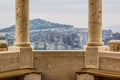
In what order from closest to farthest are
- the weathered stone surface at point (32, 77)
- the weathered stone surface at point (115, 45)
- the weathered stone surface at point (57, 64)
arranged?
the weathered stone surface at point (32, 77) → the weathered stone surface at point (115, 45) → the weathered stone surface at point (57, 64)

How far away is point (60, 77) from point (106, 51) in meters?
2.81

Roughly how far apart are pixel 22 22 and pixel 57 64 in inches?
113

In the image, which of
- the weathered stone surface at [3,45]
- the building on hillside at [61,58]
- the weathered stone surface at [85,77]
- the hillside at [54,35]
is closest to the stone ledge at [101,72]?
the building on hillside at [61,58]

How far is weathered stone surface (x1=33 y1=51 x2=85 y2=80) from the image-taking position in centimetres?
2045

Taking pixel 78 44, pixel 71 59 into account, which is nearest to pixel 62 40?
pixel 78 44

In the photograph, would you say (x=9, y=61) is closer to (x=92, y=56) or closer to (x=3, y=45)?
(x=3, y=45)

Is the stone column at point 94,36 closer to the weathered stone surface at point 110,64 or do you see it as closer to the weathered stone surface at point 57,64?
the weathered stone surface at point 110,64

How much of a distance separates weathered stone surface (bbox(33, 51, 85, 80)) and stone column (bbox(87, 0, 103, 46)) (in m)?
1.14

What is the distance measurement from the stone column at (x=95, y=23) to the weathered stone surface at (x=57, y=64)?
1.14 m

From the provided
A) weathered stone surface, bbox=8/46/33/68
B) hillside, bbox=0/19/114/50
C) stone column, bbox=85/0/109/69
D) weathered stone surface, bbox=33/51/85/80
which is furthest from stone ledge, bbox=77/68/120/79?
hillside, bbox=0/19/114/50

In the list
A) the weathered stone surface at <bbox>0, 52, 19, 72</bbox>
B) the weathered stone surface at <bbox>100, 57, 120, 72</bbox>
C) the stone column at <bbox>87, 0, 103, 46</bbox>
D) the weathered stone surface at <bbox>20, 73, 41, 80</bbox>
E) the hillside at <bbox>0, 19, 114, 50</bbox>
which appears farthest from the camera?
the hillside at <bbox>0, 19, 114, 50</bbox>

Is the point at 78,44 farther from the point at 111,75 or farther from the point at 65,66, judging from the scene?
the point at 111,75

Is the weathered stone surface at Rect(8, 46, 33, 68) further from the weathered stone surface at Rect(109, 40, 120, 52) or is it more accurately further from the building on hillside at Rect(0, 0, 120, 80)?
the weathered stone surface at Rect(109, 40, 120, 52)

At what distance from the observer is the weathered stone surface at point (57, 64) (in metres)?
20.5
